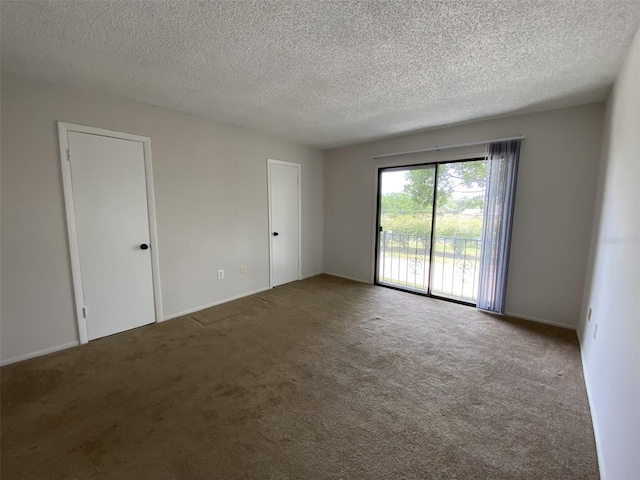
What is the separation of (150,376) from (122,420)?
17.5 inches

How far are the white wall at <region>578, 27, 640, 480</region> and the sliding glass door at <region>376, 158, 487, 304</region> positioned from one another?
1281 mm

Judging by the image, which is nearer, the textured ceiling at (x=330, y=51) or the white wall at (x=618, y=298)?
the white wall at (x=618, y=298)

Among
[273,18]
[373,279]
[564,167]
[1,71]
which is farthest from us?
[373,279]

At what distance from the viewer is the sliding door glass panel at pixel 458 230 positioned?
11.4ft

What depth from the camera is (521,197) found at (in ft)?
10.0

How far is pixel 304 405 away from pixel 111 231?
100 inches

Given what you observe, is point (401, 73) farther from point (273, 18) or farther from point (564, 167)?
point (564, 167)

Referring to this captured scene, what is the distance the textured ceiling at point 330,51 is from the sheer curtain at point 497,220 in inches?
21.0

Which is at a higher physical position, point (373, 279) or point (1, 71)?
point (1, 71)

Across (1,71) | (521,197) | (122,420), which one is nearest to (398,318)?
(521,197)

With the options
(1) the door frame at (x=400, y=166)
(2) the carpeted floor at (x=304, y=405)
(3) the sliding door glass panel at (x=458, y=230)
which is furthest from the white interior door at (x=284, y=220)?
(3) the sliding door glass panel at (x=458, y=230)

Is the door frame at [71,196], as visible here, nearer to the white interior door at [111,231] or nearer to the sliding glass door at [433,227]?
the white interior door at [111,231]

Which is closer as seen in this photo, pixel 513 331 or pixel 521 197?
pixel 513 331

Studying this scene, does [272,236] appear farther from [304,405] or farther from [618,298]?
[618,298]
